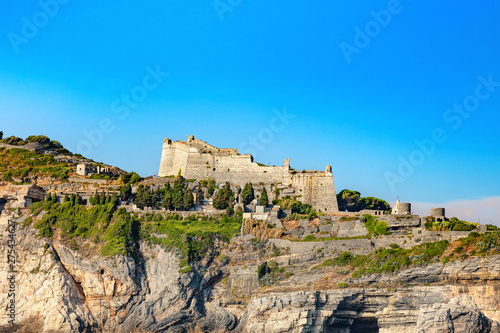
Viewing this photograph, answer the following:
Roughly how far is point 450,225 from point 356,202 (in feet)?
45.8

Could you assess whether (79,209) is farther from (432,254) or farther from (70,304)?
(432,254)

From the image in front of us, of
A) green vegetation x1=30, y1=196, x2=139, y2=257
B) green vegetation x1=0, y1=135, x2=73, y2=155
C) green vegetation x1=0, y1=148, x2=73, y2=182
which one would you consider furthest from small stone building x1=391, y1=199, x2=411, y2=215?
green vegetation x1=0, y1=135, x2=73, y2=155

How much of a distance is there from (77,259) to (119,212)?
20.0 feet

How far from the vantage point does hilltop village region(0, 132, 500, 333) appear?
181ft

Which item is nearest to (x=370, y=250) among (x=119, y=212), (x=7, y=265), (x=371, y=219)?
(x=371, y=219)

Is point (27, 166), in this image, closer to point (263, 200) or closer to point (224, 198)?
point (224, 198)

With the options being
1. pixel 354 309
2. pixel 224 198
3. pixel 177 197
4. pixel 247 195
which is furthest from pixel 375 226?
pixel 177 197

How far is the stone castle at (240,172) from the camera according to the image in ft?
230

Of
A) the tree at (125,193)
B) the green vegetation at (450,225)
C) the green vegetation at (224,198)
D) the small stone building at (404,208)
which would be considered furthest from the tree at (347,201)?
the tree at (125,193)

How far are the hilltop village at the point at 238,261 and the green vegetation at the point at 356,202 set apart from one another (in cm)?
37

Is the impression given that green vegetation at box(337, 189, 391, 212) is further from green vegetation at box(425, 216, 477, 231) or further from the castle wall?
green vegetation at box(425, 216, 477, 231)

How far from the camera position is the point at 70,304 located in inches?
2299

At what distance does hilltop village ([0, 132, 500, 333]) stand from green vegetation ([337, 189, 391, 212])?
14.5 inches

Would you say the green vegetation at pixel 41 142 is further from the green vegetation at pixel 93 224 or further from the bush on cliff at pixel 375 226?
the bush on cliff at pixel 375 226
